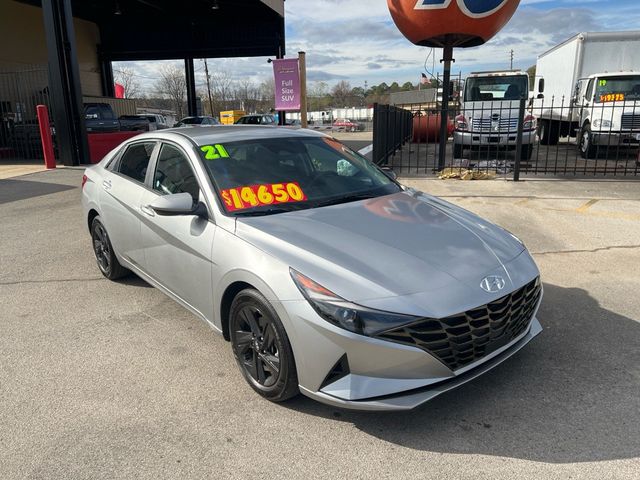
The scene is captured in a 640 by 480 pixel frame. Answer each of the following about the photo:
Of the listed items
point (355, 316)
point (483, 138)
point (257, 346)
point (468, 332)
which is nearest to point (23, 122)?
point (483, 138)

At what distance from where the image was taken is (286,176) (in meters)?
3.79

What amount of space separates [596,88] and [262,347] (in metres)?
14.1

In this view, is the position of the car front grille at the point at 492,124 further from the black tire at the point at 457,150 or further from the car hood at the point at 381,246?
the car hood at the point at 381,246

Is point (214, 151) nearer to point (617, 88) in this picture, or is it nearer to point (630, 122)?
point (630, 122)

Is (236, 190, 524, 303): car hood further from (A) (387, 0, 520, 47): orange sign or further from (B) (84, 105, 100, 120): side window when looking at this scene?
(B) (84, 105, 100, 120): side window

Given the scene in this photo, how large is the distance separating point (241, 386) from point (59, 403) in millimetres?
1116

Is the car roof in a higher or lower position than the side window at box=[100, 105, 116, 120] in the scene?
lower

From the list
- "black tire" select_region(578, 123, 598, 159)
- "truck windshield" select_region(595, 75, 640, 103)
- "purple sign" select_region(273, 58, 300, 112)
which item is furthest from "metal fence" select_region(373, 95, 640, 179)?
"purple sign" select_region(273, 58, 300, 112)

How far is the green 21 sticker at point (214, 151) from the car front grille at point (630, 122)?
12.4 m

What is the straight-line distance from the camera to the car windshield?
3.49 m

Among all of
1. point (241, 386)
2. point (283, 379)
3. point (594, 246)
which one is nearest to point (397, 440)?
point (283, 379)

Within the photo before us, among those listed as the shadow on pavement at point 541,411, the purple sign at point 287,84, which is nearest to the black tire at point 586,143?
the purple sign at point 287,84

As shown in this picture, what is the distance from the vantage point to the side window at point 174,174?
3.65 m

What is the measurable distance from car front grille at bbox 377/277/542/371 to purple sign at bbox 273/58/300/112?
34.2ft
